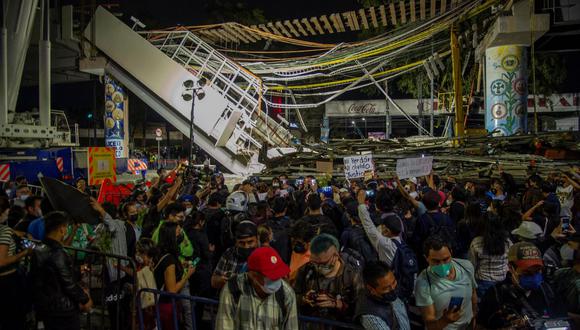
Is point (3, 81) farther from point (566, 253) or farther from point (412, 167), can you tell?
point (566, 253)

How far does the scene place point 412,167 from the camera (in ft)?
26.5

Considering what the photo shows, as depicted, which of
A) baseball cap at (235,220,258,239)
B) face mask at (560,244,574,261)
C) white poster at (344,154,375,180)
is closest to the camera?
baseball cap at (235,220,258,239)

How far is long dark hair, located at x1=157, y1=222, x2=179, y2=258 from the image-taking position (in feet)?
17.5

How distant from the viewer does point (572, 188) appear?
940 cm

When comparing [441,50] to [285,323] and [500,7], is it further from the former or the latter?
[285,323]

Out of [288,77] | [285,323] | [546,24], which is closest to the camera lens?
[285,323]

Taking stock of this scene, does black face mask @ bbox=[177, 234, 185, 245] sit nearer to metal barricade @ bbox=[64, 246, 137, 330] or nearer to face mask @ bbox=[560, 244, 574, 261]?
metal barricade @ bbox=[64, 246, 137, 330]

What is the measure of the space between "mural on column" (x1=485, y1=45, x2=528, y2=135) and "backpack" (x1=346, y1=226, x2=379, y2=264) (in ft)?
37.4

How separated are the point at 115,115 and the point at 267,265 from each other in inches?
888

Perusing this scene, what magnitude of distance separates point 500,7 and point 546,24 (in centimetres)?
174

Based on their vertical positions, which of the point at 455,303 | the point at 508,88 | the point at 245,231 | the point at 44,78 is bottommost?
the point at 455,303

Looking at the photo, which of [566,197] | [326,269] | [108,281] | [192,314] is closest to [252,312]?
[326,269]

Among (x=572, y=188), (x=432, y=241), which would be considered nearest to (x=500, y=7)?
(x=572, y=188)

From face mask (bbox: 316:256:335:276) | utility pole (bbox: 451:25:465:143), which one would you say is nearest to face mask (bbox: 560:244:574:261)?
face mask (bbox: 316:256:335:276)
